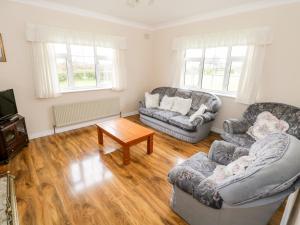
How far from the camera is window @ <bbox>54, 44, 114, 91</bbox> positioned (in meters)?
3.60

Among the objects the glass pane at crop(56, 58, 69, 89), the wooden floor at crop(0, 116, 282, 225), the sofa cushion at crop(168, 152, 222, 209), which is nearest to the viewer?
the sofa cushion at crop(168, 152, 222, 209)

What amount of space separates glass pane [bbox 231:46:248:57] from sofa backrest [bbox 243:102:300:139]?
109cm

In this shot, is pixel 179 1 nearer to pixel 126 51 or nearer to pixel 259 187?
pixel 126 51

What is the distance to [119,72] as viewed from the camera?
14.2 ft

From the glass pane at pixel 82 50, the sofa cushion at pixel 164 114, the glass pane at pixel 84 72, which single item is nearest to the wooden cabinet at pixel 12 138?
the glass pane at pixel 84 72

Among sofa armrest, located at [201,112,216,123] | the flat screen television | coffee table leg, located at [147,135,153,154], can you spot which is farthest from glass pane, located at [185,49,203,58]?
the flat screen television

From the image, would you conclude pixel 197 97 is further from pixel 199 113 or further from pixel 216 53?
pixel 216 53

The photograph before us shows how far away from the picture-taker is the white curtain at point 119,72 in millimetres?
4246

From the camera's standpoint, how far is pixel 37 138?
3439 mm

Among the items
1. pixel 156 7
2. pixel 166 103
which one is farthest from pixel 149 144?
pixel 156 7

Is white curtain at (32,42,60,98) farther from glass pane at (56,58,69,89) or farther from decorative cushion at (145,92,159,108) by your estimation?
decorative cushion at (145,92,159,108)

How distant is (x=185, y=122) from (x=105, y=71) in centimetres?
248

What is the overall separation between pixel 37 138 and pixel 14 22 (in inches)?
85.3

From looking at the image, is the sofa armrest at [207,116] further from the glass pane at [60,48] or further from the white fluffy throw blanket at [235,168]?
the glass pane at [60,48]
